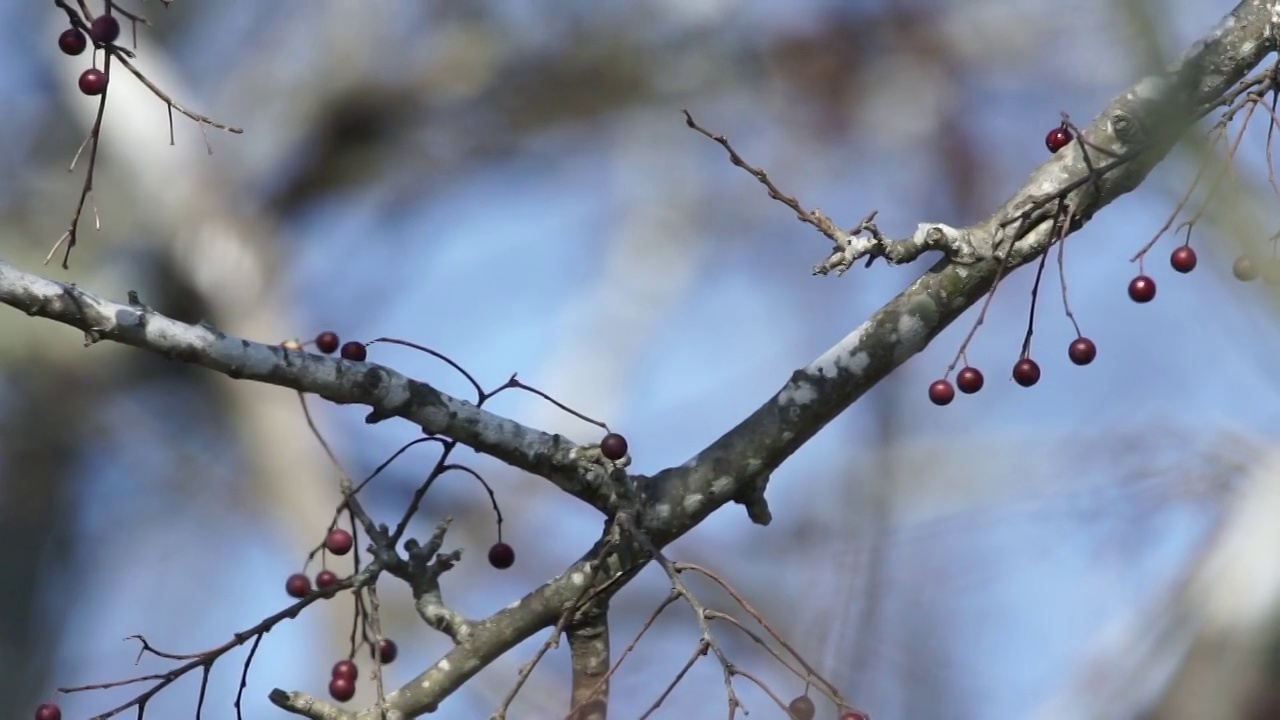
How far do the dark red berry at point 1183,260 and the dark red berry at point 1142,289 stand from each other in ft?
0.21

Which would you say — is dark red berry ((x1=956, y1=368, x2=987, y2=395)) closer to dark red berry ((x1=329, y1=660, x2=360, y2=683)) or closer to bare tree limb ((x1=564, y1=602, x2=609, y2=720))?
bare tree limb ((x1=564, y1=602, x2=609, y2=720))

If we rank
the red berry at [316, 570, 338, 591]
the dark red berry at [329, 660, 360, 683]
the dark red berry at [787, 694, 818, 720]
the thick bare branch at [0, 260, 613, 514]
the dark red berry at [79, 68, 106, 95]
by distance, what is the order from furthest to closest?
1. the dark red berry at [329, 660, 360, 683]
2. the red berry at [316, 570, 338, 591]
3. the dark red berry at [79, 68, 106, 95]
4. the dark red berry at [787, 694, 818, 720]
5. the thick bare branch at [0, 260, 613, 514]

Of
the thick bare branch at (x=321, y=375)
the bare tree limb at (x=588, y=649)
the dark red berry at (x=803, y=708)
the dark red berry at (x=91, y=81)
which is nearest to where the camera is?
the thick bare branch at (x=321, y=375)

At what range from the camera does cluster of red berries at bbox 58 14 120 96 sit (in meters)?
1.53

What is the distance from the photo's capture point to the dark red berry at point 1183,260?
2057 mm

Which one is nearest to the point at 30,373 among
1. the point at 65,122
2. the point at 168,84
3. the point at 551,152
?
the point at 65,122

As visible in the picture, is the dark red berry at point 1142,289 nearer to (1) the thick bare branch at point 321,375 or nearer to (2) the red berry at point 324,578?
(1) the thick bare branch at point 321,375

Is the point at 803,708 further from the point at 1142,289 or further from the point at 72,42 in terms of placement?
the point at 72,42

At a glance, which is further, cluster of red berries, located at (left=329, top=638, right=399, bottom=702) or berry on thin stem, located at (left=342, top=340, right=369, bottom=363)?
cluster of red berries, located at (left=329, top=638, right=399, bottom=702)

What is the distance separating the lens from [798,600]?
4.48 meters

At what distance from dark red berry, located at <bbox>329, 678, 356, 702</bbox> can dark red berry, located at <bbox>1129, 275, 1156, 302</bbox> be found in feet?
4.57

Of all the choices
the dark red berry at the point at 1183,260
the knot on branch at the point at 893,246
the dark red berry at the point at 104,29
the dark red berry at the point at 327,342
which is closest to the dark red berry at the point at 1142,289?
the dark red berry at the point at 1183,260

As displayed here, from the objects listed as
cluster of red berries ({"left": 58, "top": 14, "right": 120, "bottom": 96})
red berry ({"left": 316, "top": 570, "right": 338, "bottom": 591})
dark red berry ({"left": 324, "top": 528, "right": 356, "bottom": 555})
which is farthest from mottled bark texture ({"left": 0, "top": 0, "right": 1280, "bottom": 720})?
cluster of red berries ({"left": 58, "top": 14, "right": 120, "bottom": 96})

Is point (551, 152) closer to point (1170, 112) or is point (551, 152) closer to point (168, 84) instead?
point (168, 84)
